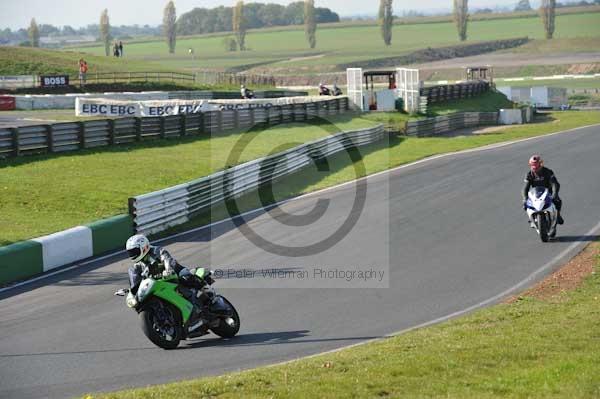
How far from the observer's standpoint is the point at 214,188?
2473cm

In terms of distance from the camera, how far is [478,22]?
628 ft

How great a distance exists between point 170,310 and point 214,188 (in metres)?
12.9

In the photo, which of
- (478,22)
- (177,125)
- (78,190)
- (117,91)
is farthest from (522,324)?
(478,22)

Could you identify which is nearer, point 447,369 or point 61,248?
point 447,369

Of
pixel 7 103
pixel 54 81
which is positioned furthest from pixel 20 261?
pixel 54 81

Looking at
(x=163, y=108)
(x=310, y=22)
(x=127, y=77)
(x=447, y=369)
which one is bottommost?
(x=447, y=369)

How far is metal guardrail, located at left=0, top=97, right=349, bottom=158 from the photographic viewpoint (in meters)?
29.3

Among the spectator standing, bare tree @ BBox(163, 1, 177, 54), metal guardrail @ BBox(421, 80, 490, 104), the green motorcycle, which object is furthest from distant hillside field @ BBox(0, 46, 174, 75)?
bare tree @ BBox(163, 1, 177, 54)

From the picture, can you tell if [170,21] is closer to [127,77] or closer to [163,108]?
[127,77]

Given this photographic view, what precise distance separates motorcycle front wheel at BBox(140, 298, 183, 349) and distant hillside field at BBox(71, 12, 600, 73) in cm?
12180

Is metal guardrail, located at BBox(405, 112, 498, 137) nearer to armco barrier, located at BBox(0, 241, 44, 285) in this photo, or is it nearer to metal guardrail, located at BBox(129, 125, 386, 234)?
metal guardrail, located at BBox(129, 125, 386, 234)

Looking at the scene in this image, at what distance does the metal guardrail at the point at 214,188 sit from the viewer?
2116cm

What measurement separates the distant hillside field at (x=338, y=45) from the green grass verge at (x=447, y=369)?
12294 cm

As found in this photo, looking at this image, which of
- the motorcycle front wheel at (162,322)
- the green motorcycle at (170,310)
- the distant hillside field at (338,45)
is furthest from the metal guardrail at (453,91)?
the distant hillside field at (338,45)
